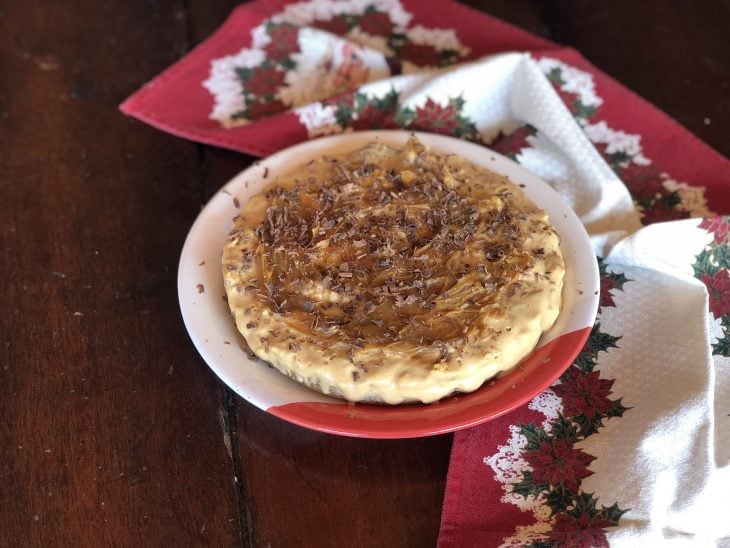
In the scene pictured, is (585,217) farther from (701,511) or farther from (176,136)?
(176,136)

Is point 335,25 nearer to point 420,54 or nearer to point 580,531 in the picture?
point 420,54

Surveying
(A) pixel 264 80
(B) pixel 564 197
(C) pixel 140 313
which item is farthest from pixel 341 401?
(A) pixel 264 80

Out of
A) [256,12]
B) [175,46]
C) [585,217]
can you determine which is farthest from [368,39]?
[585,217]

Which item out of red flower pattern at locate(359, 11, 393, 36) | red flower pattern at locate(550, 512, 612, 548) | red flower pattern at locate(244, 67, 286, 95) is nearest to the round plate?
red flower pattern at locate(550, 512, 612, 548)

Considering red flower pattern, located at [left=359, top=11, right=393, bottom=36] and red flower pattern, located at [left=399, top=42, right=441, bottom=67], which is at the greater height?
red flower pattern, located at [left=359, top=11, right=393, bottom=36]

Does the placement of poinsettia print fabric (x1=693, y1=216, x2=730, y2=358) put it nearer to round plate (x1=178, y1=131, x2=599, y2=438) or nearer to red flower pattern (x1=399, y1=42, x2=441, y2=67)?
round plate (x1=178, y1=131, x2=599, y2=438)

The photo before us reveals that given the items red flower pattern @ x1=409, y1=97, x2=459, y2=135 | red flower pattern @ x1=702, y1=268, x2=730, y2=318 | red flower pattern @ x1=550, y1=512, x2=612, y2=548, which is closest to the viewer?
red flower pattern @ x1=550, y1=512, x2=612, y2=548
